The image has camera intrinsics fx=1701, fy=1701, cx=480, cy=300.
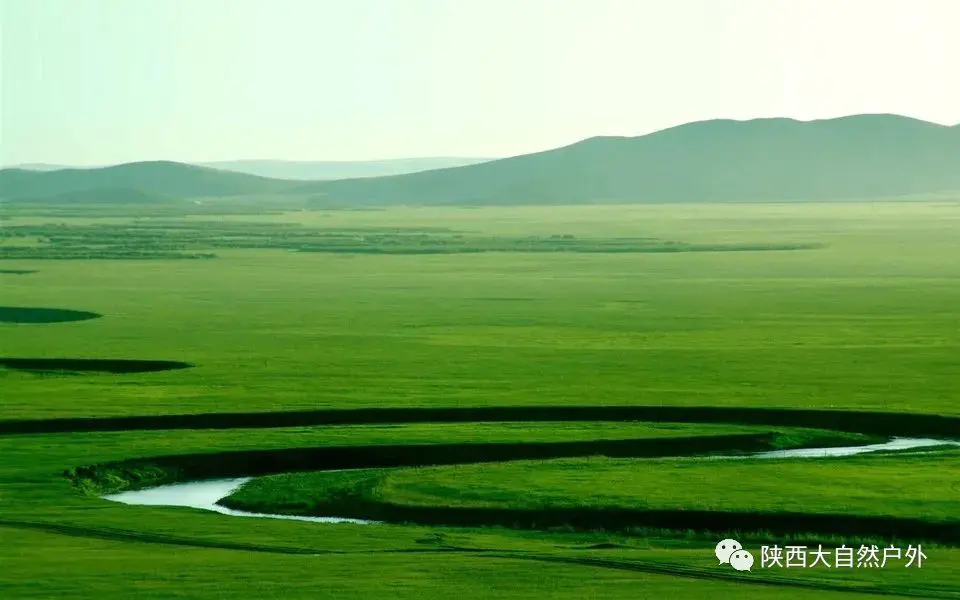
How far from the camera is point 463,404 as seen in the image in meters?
36.8

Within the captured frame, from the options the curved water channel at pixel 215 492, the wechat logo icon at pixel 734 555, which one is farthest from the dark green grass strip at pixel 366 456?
the wechat logo icon at pixel 734 555

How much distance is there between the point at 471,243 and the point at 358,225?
50.9 m

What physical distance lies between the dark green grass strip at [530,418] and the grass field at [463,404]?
0.25m

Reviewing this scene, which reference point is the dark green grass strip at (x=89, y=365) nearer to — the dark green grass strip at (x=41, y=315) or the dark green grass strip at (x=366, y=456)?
the dark green grass strip at (x=41, y=315)

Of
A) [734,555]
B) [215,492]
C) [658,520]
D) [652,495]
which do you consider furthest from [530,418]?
[734,555]

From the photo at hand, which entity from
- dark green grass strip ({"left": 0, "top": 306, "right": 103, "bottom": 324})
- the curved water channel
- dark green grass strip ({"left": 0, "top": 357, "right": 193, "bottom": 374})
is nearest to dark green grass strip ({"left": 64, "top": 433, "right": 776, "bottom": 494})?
the curved water channel

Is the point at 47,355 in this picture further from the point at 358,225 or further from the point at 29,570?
the point at 358,225

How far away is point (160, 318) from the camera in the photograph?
59281mm

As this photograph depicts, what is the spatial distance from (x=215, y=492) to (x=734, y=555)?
981 cm

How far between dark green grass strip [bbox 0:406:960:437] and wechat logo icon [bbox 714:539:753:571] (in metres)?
11.5

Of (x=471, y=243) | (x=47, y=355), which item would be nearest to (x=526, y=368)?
(x=47, y=355)

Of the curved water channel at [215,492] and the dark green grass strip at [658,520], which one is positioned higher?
the dark green grass strip at [658,520]

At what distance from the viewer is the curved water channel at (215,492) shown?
26719mm

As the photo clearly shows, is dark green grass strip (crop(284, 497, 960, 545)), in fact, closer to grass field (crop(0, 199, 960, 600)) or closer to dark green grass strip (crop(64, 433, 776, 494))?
grass field (crop(0, 199, 960, 600))
